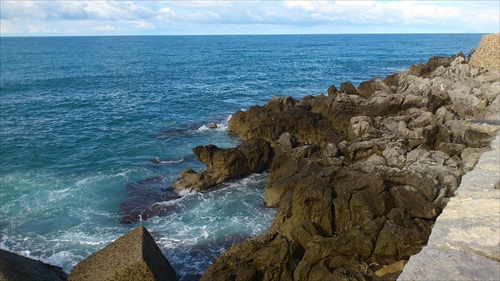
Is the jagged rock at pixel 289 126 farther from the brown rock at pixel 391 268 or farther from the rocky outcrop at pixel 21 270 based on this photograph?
the rocky outcrop at pixel 21 270

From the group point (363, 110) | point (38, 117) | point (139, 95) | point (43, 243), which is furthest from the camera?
point (139, 95)

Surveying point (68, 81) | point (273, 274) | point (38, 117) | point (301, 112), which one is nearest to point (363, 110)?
point (301, 112)

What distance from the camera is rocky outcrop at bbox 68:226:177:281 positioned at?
46.1ft

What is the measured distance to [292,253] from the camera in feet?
50.4

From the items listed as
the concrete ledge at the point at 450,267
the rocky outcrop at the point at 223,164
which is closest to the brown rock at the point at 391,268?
the concrete ledge at the point at 450,267

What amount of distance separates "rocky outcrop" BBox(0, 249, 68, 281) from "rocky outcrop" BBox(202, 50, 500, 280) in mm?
6370

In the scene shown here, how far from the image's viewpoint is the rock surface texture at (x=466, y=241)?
810cm

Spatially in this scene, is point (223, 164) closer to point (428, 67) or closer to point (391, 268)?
point (391, 268)

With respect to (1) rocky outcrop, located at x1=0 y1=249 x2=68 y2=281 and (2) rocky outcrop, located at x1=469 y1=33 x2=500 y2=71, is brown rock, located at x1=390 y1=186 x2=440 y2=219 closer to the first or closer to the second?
(1) rocky outcrop, located at x1=0 y1=249 x2=68 y2=281

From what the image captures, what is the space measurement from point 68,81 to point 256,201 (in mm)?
56499

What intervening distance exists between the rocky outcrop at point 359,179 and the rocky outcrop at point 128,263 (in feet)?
6.42

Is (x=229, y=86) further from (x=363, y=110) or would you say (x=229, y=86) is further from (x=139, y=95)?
(x=363, y=110)

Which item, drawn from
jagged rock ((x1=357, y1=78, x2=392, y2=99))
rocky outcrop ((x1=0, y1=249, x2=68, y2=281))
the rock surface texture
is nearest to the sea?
rocky outcrop ((x1=0, y1=249, x2=68, y2=281))

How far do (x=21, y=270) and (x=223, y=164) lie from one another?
13625 millimetres
